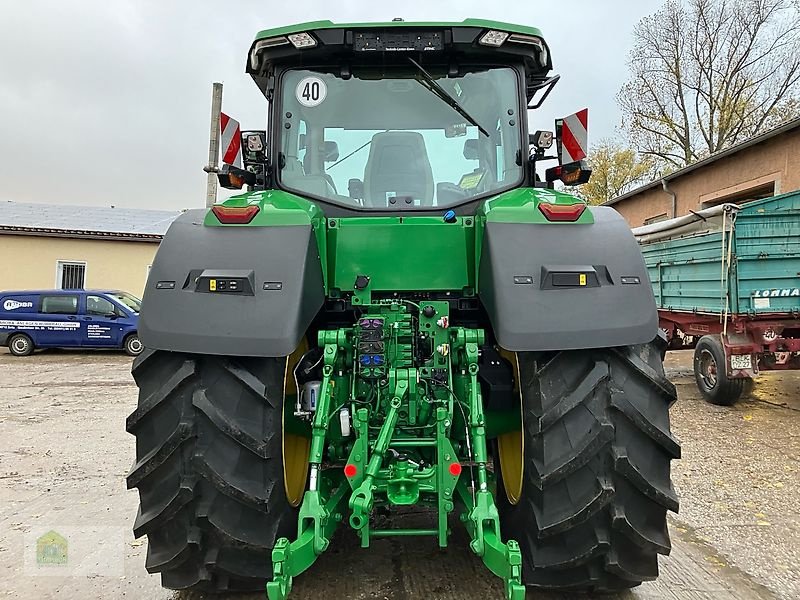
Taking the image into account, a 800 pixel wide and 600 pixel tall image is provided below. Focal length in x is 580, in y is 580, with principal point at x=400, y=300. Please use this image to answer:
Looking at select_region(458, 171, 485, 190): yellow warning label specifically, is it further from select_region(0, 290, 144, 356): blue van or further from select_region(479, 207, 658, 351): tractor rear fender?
select_region(0, 290, 144, 356): blue van

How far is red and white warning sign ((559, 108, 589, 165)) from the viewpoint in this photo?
3186 mm

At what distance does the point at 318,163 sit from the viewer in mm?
3066

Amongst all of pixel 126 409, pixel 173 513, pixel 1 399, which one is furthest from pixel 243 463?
pixel 1 399

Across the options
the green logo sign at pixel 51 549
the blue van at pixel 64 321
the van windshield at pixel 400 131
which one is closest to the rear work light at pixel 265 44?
the van windshield at pixel 400 131

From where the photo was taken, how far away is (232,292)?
220cm

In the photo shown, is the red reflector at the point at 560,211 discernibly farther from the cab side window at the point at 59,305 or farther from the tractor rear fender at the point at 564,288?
the cab side window at the point at 59,305

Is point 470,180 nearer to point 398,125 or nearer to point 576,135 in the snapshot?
point 398,125

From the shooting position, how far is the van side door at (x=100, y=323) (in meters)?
13.7

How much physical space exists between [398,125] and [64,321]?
1342 cm

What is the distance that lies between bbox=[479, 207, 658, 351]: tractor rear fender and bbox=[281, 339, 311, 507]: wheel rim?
0.89m

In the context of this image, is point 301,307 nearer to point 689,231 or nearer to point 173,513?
point 173,513

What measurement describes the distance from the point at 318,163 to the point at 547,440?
183cm

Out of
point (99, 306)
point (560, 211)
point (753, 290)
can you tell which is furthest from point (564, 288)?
point (99, 306)

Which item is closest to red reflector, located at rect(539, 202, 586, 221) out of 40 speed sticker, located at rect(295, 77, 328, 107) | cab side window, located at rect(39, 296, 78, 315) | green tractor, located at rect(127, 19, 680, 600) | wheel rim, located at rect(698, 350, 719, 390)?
green tractor, located at rect(127, 19, 680, 600)
